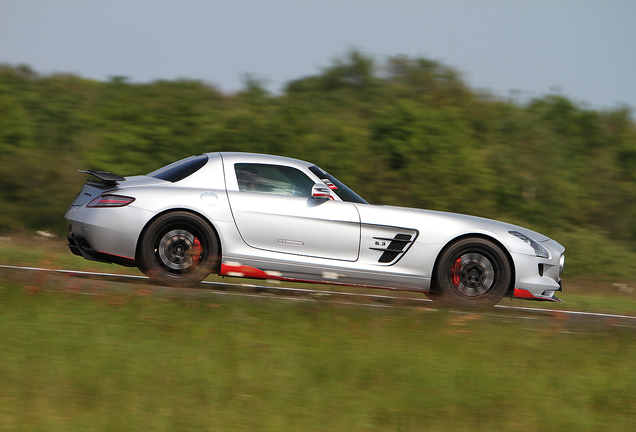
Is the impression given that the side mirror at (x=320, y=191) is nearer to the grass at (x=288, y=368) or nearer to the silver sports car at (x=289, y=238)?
the silver sports car at (x=289, y=238)

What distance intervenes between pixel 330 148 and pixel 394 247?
10497 millimetres

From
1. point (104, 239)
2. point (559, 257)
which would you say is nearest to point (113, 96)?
point (104, 239)

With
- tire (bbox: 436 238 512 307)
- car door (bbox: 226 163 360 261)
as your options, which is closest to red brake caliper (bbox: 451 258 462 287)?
tire (bbox: 436 238 512 307)

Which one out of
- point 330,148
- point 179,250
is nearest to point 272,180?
point 179,250

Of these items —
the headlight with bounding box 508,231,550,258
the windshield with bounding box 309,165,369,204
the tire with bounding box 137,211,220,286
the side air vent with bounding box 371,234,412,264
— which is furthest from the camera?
the windshield with bounding box 309,165,369,204

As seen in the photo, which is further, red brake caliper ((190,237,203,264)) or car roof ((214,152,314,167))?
car roof ((214,152,314,167))

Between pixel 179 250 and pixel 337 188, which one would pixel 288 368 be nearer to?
pixel 179 250

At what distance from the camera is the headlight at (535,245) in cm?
646

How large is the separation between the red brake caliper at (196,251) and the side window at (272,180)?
660 millimetres

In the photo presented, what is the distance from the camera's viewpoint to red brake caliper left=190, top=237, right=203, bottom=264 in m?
6.27

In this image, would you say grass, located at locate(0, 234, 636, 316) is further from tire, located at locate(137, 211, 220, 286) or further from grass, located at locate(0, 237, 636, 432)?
grass, located at locate(0, 237, 636, 432)

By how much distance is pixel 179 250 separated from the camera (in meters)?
6.28

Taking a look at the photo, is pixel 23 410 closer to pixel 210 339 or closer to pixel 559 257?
pixel 210 339

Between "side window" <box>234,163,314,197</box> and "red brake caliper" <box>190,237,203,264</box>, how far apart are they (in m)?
0.66
